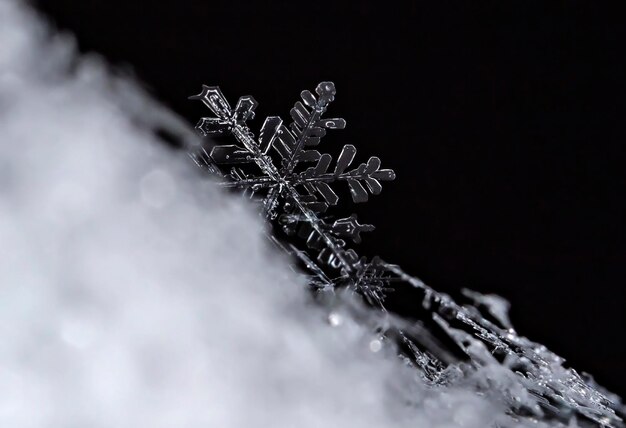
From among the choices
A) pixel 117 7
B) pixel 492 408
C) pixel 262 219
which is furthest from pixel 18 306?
pixel 492 408

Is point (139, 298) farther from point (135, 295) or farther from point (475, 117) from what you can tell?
point (475, 117)

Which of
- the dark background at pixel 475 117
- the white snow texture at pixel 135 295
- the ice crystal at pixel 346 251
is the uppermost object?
the dark background at pixel 475 117

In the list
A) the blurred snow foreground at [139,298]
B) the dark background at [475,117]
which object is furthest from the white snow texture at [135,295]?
the dark background at [475,117]

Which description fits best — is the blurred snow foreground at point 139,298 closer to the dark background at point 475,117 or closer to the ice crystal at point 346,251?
the ice crystal at point 346,251

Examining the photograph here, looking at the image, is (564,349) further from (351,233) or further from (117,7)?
(117,7)

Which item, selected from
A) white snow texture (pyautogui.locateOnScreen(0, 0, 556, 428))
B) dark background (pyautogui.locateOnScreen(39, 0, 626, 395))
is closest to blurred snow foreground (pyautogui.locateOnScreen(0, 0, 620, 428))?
white snow texture (pyautogui.locateOnScreen(0, 0, 556, 428))

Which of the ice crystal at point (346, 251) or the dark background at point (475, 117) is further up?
the dark background at point (475, 117)

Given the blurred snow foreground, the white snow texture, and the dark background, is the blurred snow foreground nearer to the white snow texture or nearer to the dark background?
the white snow texture

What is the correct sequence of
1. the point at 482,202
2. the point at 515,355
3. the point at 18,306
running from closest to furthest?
the point at 18,306
the point at 515,355
the point at 482,202
